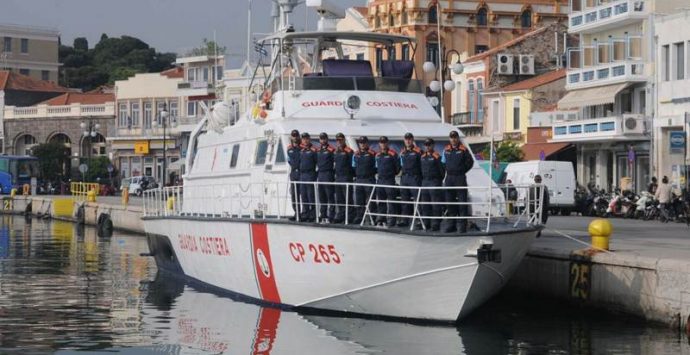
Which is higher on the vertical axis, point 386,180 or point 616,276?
point 386,180

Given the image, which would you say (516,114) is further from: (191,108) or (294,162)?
(294,162)

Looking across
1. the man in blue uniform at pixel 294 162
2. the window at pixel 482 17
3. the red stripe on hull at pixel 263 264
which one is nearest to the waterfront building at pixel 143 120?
the window at pixel 482 17

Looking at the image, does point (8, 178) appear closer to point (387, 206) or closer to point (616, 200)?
point (616, 200)

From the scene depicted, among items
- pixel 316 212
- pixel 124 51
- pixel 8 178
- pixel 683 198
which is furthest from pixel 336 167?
pixel 124 51

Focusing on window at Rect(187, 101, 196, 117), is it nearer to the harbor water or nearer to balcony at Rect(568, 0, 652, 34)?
balcony at Rect(568, 0, 652, 34)

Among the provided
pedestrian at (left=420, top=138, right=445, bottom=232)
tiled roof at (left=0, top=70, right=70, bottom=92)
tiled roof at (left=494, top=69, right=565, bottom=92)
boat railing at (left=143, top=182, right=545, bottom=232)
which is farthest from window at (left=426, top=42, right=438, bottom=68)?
pedestrian at (left=420, top=138, right=445, bottom=232)

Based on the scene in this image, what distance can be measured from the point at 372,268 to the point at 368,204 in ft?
3.12

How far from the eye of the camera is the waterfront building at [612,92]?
52969 mm

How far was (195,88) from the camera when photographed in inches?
3765

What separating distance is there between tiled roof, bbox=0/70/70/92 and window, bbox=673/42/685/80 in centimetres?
6888

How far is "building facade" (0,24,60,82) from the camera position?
12062 cm

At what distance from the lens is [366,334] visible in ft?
65.3

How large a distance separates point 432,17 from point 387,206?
188 ft

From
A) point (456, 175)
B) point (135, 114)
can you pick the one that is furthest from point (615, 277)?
point (135, 114)
